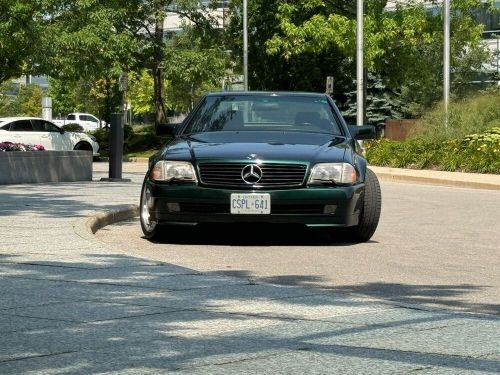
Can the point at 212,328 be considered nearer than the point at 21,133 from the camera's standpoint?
Result: Yes

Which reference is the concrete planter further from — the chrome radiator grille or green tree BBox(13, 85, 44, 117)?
green tree BBox(13, 85, 44, 117)

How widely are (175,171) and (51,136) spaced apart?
97.0 ft

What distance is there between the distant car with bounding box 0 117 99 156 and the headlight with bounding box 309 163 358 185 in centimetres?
2910

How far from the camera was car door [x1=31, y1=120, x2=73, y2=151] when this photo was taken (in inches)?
1626

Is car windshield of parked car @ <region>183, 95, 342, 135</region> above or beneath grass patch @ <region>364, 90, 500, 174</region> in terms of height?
above

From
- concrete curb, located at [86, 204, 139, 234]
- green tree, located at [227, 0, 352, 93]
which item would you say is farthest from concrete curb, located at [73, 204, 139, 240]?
green tree, located at [227, 0, 352, 93]

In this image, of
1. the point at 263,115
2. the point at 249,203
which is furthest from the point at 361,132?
the point at 249,203

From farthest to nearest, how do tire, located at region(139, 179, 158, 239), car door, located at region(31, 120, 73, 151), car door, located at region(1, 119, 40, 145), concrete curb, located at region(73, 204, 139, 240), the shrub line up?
car door, located at region(31, 120, 73, 151)
car door, located at region(1, 119, 40, 145)
the shrub
tire, located at region(139, 179, 158, 239)
concrete curb, located at region(73, 204, 139, 240)

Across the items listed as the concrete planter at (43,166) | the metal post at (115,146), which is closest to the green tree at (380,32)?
the metal post at (115,146)

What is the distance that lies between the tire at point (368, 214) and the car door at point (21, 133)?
93.7ft

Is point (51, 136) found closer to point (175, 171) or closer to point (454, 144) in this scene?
point (454, 144)

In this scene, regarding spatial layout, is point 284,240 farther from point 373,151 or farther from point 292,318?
point 373,151

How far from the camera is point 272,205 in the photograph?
12336 millimetres

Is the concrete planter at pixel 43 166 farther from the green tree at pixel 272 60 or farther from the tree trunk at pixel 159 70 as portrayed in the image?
the green tree at pixel 272 60
